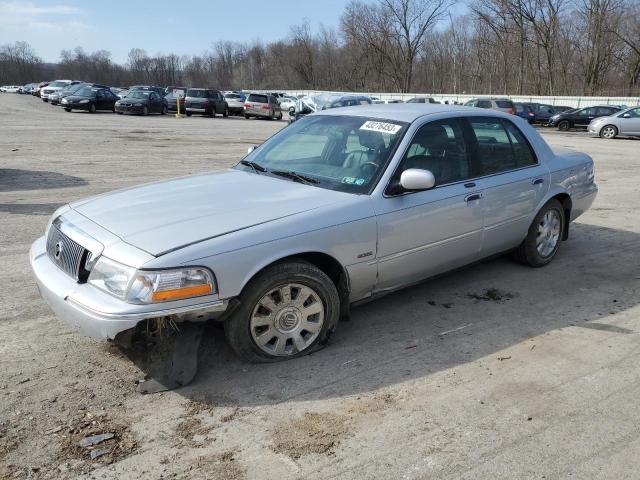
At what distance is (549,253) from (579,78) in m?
61.7

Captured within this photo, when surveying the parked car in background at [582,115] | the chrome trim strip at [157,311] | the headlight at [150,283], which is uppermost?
the parked car in background at [582,115]

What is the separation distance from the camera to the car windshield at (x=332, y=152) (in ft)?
13.5

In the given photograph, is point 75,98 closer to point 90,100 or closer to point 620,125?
point 90,100

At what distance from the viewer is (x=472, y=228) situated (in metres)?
4.64

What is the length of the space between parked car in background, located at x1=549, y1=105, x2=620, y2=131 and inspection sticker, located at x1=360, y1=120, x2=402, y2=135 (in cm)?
3110

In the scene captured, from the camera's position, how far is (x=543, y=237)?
568 centimetres

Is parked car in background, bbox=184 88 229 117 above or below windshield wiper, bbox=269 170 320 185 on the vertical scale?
above

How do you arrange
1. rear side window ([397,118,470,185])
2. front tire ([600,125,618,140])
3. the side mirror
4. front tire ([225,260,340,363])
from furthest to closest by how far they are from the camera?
front tire ([600,125,618,140]) < rear side window ([397,118,470,185]) < the side mirror < front tire ([225,260,340,363])

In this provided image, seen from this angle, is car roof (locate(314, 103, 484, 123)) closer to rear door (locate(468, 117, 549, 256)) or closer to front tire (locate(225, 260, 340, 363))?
rear door (locate(468, 117, 549, 256))

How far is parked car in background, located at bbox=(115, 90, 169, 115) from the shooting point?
32.7m

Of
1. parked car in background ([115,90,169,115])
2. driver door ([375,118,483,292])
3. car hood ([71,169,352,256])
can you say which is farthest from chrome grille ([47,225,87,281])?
parked car in background ([115,90,169,115])

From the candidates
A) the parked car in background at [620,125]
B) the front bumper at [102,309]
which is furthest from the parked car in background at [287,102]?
the front bumper at [102,309]

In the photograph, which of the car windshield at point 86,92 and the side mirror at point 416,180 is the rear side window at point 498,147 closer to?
the side mirror at point 416,180

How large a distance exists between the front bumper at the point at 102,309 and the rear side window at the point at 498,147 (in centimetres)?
282
